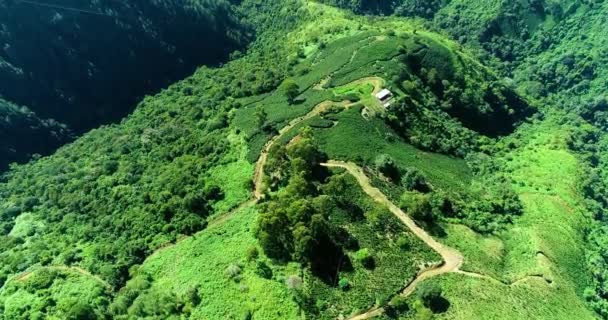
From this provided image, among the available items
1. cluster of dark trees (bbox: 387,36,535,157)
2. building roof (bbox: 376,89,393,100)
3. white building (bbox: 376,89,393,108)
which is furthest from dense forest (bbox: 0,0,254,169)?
white building (bbox: 376,89,393,108)

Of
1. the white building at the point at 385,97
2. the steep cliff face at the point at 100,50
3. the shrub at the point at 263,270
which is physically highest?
the steep cliff face at the point at 100,50

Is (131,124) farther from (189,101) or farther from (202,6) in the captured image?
(202,6)

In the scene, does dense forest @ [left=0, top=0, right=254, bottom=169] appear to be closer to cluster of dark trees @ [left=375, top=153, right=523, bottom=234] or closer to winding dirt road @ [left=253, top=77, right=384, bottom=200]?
winding dirt road @ [left=253, top=77, right=384, bottom=200]

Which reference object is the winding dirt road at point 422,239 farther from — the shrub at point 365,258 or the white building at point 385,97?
the white building at point 385,97

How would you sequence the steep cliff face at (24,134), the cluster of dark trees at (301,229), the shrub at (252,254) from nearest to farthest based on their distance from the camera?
the cluster of dark trees at (301,229) → the shrub at (252,254) → the steep cliff face at (24,134)

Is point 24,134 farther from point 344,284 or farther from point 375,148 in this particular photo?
point 344,284

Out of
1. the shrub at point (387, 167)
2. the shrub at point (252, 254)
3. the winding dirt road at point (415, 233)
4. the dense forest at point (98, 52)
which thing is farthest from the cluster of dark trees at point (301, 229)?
the dense forest at point (98, 52)
